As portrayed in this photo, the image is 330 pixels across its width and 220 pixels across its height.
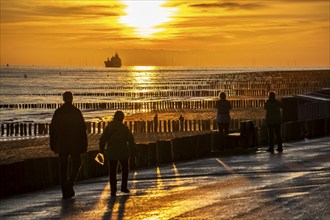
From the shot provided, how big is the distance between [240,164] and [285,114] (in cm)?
1415

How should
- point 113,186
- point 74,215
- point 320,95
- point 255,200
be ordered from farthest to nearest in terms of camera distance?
1. point 320,95
2. point 113,186
3. point 255,200
4. point 74,215

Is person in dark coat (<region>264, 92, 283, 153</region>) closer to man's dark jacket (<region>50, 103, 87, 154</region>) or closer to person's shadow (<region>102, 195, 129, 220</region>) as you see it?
person's shadow (<region>102, 195, 129, 220</region>)

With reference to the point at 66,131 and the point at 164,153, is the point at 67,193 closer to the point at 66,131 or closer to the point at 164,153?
→ the point at 66,131

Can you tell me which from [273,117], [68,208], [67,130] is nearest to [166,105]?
[273,117]

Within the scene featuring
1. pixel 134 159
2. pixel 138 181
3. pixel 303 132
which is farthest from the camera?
pixel 303 132

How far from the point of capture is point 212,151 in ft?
74.0

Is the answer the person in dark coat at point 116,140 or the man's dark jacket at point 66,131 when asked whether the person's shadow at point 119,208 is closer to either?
the person in dark coat at point 116,140

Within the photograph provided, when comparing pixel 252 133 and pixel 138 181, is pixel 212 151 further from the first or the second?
pixel 138 181

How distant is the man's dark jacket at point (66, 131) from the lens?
1377cm

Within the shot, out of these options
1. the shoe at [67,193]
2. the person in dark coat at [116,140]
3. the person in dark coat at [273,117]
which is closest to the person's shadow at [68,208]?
the shoe at [67,193]

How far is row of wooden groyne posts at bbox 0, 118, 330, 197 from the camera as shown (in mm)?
15422

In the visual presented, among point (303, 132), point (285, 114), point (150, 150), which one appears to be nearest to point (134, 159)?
point (150, 150)

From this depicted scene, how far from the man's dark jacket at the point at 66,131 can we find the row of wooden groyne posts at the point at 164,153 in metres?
1.90

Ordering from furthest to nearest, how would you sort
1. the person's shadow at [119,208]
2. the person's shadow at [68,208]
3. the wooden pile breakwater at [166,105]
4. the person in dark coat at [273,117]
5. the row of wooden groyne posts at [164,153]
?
the wooden pile breakwater at [166,105], the person in dark coat at [273,117], the row of wooden groyne posts at [164,153], the person's shadow at [68,208], the person's shadow at [119,208]
